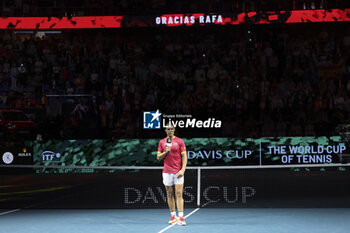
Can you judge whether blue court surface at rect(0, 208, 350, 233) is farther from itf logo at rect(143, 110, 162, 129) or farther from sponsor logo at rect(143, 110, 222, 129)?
itf logo at rect(143, 110, 162, 129)

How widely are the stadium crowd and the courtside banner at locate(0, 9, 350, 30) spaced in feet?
2.50

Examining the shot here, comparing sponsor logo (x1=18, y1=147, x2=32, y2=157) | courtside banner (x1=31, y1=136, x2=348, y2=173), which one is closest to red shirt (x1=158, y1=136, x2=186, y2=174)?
courtside banner (x1=31, y1=136, x2=348, y2=173)

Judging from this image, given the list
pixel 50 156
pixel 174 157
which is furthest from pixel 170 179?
pixel 50 156

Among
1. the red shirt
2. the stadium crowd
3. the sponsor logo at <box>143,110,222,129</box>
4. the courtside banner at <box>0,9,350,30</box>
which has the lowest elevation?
the red shirt

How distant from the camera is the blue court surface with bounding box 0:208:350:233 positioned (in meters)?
10.9

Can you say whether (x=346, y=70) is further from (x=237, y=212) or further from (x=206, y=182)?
(x=237, y=212)

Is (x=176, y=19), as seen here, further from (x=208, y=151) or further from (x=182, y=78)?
(x=208, y=151)

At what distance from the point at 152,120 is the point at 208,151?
2.91m

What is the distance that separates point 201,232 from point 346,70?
1903cm

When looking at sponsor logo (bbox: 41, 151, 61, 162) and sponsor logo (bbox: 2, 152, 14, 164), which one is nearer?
sponsor logo (bbox: 2, 152, 14, 164)

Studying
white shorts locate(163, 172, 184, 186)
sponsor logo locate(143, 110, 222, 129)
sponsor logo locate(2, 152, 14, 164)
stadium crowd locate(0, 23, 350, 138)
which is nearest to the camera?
white shorts locate(163, 172, 184, 186)

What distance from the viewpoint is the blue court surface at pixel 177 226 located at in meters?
10.9

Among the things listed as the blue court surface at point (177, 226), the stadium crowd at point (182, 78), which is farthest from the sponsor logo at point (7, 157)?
the blue court surface at point (177, 226)

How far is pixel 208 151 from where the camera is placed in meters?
22.8
